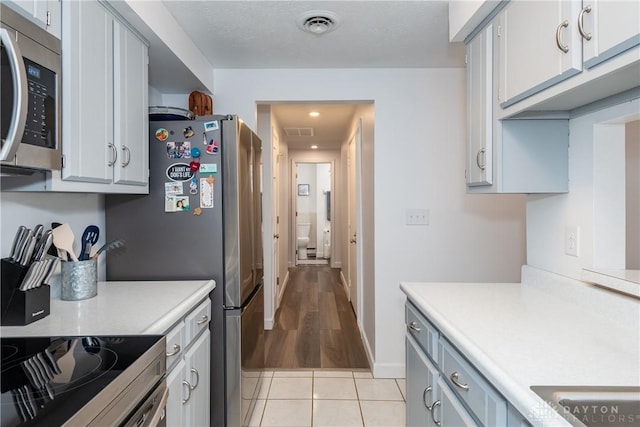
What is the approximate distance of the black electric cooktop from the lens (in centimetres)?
74

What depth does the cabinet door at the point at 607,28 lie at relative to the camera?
87 centimetres

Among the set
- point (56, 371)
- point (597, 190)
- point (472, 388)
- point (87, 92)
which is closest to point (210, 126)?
point (87, 92)

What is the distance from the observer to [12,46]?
0.91 metres

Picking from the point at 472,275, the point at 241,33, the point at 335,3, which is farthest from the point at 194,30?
the point at 472,275

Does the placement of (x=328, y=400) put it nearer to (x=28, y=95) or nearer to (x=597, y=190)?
(x=597, y=190)

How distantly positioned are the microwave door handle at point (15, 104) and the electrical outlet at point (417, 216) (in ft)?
7.73

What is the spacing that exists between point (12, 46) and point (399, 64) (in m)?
2.33

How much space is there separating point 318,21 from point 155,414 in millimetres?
1978

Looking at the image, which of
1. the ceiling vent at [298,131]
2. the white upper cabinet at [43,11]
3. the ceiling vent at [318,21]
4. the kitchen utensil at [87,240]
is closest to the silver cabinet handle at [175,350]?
the kitchen utensil at [87,240]

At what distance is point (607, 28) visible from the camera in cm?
94

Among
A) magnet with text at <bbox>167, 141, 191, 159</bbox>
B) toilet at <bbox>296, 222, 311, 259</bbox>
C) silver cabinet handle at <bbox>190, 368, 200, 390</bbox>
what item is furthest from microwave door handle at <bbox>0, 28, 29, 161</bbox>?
toilet at <bbox>296, 222, 311, 259</bbox>

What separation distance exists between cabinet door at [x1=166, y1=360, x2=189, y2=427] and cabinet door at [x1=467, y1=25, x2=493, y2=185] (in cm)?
154

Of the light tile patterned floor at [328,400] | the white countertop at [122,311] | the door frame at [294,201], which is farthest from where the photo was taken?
the door frame at [294,201]

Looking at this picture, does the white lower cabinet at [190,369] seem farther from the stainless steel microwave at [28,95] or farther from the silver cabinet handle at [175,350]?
the stainless steel microwave at [28,95]
